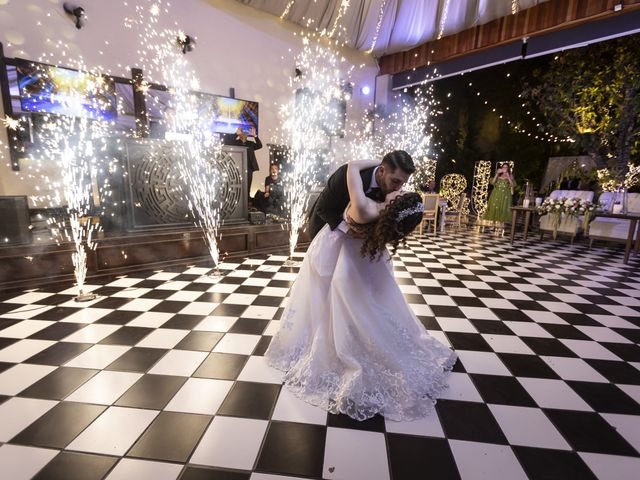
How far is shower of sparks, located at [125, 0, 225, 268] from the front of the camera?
426cm

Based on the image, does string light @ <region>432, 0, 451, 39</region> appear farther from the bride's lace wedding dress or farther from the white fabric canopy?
the bride's lace wedding dress

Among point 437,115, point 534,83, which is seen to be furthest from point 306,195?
point 534,83

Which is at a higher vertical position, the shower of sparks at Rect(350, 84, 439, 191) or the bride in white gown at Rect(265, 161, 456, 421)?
the shower of sparks at Rect(350, 84, 439, 191)

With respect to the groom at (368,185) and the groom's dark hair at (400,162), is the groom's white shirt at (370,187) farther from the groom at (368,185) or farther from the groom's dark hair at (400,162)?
the groom's dark hair at (400,162)

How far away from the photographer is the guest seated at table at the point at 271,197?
550 cm

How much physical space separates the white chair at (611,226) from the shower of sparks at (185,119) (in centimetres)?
642

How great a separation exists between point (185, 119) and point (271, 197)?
68.8 inches

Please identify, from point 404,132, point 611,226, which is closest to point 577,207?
point 611,226

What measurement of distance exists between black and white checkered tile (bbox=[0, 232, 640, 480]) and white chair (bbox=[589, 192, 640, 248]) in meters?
3.19

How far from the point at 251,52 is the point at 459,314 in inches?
212

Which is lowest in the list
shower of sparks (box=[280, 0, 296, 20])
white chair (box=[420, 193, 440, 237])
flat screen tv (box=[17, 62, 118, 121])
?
white chair (box=[420, 193, 440, 237])

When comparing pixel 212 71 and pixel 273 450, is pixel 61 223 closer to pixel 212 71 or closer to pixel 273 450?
pixel 212 71

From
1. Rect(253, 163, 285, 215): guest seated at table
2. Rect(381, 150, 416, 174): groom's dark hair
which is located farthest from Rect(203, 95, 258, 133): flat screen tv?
Rect(381, 150, 416, 174): groom's dark hair

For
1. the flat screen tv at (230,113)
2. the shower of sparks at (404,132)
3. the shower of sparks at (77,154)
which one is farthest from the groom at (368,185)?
the shower of sparks at (404,132)
